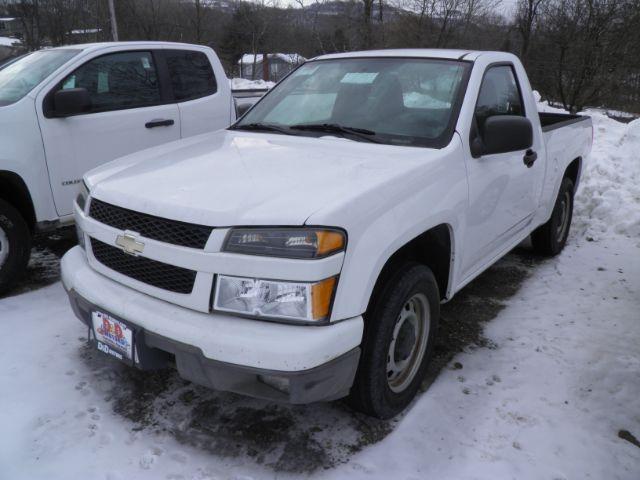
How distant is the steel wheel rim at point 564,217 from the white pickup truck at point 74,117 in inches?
139

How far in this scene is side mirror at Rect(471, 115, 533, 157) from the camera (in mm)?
3021

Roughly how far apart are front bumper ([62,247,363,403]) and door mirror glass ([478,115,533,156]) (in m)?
1.45

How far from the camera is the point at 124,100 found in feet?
15.6

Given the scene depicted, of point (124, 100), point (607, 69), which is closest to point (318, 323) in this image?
point (124, 100)

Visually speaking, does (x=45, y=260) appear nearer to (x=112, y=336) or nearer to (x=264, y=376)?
(x=112, y=336)

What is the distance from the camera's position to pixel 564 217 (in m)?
5.30

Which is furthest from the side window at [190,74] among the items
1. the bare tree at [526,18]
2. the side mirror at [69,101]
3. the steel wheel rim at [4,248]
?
the bare tree at [526,18]

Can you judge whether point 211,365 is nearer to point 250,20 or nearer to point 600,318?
point 600,318

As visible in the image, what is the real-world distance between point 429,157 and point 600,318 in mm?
2123

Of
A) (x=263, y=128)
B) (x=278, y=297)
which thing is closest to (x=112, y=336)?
(x=278, y=297)

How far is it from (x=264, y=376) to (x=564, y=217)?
4165 mm

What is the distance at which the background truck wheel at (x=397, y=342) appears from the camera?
8.01ft

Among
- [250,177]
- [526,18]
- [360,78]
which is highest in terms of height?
[526,18]

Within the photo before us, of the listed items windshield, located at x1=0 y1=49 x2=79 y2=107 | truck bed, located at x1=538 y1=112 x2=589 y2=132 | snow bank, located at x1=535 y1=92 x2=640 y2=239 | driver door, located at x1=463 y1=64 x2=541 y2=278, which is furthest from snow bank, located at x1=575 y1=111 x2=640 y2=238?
windshield, located at x1=0 y1=49 x2=79 y2=107
